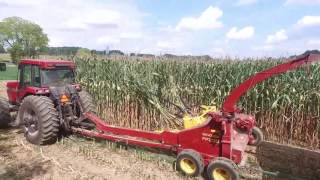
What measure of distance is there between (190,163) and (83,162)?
6.89 feet

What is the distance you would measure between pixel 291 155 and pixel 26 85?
591 centimetres

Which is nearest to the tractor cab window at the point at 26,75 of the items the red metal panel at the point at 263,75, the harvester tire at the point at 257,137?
the red metal panel at the point at 263,75

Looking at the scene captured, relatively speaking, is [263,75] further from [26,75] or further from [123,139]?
[26,75]

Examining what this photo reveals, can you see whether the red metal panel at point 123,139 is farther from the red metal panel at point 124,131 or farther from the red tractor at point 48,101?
the red tractor at point 48,101

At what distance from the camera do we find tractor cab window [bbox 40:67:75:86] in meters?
8.12

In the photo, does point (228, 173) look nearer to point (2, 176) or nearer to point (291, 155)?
point (291, 155)

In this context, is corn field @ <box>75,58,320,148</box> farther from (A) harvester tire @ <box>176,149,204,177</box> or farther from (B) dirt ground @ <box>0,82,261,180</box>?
(A) harvester tire @ <box>176,149,204,177</box>

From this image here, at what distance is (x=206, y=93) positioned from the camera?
30.8ft

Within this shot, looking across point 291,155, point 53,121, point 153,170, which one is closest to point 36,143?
point 53,121

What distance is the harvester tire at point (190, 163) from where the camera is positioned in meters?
5.86

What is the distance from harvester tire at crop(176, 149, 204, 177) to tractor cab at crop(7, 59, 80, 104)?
360cm

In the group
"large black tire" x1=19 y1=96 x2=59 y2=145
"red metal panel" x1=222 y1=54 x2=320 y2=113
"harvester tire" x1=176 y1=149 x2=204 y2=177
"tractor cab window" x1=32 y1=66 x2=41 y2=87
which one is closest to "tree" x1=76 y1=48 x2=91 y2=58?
"tractor cab window" x1=32 y1=66 x2=41 y2=87

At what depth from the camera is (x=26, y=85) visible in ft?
27.8

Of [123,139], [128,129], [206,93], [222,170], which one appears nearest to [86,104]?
[123,139]
